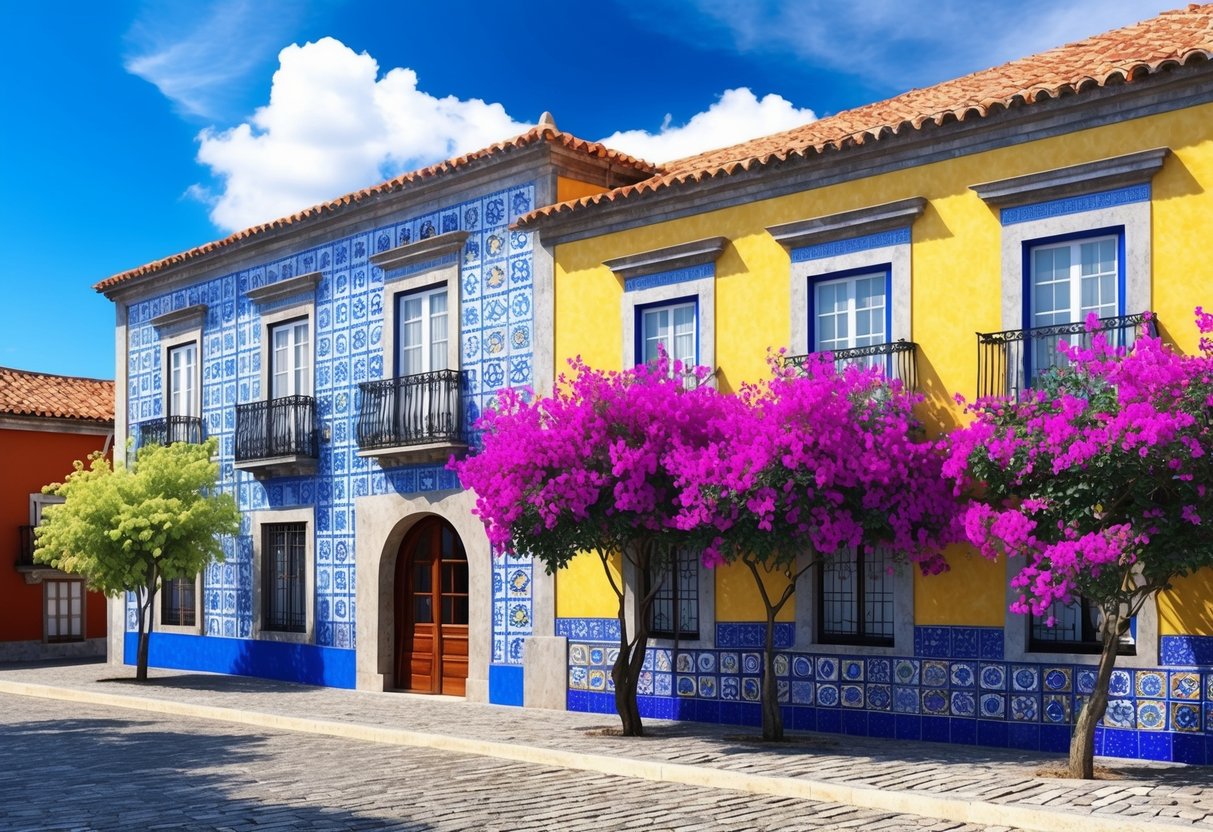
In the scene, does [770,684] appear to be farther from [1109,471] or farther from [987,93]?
[987,93]

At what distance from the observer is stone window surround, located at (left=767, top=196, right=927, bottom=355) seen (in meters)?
13.0

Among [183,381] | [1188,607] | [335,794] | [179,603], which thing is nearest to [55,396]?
[183,381]

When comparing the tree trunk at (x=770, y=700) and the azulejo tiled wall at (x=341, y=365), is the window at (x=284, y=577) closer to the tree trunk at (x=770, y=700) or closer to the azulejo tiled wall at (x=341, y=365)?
the azulejo tiled wall at (x=341, y=365)


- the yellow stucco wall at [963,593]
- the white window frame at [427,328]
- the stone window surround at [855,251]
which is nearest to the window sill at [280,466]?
the white window frame at [427,328]

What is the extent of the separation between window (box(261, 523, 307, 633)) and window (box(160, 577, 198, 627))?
2039 mm

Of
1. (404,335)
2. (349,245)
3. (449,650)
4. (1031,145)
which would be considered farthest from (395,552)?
(1031,145)

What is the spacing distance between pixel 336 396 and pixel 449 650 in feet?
13.3

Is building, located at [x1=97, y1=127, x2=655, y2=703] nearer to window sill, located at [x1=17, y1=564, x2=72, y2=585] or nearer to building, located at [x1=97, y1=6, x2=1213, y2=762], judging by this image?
building, located at [x1=97, y1=6, x2=1213, y2=762]

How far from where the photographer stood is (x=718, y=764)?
11234mm

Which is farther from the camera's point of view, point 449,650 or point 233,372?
point 233,372

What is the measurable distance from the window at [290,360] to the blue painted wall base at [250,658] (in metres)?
3.77

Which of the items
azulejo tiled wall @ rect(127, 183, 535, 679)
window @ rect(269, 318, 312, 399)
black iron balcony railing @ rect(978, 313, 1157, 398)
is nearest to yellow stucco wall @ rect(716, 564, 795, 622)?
black iron balcony railing @ rect(978, 313, 1157, 398)

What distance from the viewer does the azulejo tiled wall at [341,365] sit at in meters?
16.8

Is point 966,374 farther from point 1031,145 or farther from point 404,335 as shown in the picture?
point 404,335
